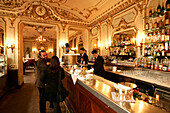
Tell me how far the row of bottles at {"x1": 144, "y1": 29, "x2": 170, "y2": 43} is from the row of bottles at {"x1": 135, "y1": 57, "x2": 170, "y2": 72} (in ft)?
2.08

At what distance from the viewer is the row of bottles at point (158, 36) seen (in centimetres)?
304

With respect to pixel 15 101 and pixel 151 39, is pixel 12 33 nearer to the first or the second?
pixel 15 101

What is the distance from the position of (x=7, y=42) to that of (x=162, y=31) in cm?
723

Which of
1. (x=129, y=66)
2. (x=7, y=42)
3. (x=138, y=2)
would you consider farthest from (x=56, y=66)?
(x=7, y=42)

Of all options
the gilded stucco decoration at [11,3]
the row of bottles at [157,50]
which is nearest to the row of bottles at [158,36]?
the row of bottles at [157,50]

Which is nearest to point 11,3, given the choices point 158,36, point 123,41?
point 123,41

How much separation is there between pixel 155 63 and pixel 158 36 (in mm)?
927

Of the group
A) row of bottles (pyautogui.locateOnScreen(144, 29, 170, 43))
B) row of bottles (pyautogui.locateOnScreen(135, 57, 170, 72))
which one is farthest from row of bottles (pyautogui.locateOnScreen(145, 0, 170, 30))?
row of bottles (pyautogui.locateOnScreen(135, 57, 170, 72))

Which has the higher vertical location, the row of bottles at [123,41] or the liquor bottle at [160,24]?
the liquor bottle at [160,24]

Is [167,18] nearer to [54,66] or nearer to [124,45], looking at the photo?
[124,45]

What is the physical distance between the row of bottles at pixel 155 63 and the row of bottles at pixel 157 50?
17 centimetres

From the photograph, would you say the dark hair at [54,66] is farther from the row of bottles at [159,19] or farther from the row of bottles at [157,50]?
the row of bottles at [159,19]

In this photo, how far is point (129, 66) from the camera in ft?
12.8

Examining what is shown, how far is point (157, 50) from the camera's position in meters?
3.32
